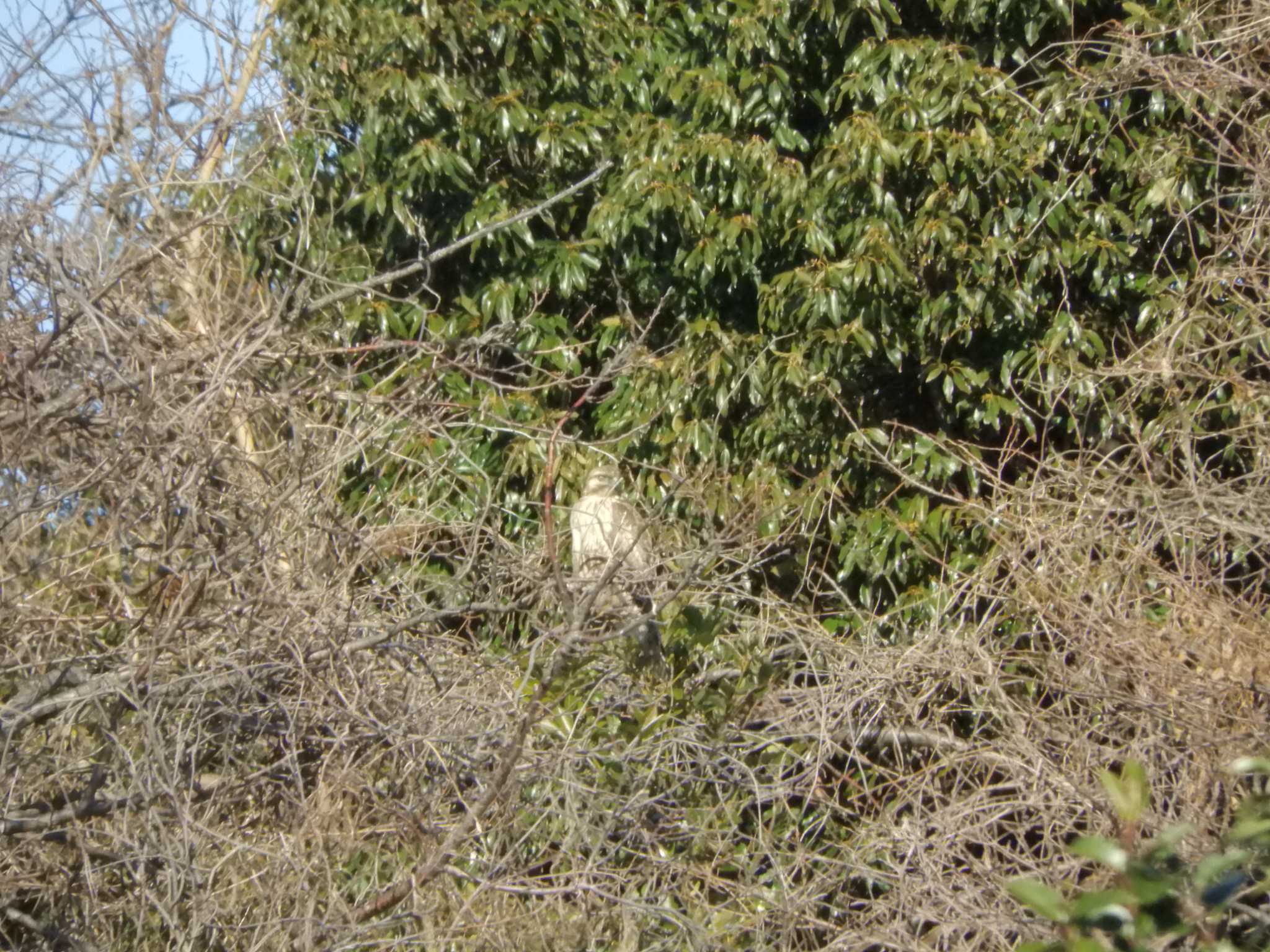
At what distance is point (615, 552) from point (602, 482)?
129 centimetres

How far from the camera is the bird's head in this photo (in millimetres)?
5934

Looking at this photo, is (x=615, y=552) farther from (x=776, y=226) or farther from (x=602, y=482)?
(x=776, y=226)

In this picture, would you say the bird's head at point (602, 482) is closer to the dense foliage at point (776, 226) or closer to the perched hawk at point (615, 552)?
the perched hawk at point (615, 552)

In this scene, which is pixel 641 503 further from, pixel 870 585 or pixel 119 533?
pixel 119 533

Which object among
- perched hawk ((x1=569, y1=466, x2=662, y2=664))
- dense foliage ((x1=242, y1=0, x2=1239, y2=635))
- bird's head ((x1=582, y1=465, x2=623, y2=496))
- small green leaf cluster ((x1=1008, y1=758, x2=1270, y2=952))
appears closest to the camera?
small green leaf cluster ((x1=1008, y1=758, x2=1270, y2=952))

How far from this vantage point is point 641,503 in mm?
5906

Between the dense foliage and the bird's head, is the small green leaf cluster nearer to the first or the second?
the dense foliage

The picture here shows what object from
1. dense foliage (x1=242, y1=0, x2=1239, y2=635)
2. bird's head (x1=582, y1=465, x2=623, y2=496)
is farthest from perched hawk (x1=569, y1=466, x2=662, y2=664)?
dense foliage (x1=242, y1=0, x2=1239, y2=635)

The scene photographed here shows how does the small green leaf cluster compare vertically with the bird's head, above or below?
above

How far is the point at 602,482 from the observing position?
19.8ft

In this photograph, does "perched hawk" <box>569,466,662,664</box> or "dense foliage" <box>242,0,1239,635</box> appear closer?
"perched hawk" <box>569,466,662,664</box>

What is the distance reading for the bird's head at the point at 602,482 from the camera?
593cm

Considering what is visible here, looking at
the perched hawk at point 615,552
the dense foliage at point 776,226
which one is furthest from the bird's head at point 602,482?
the dense foliage at point 776,226

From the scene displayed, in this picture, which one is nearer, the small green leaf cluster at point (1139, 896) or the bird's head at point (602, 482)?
the small green leaf cluster at point (1139, 896)
